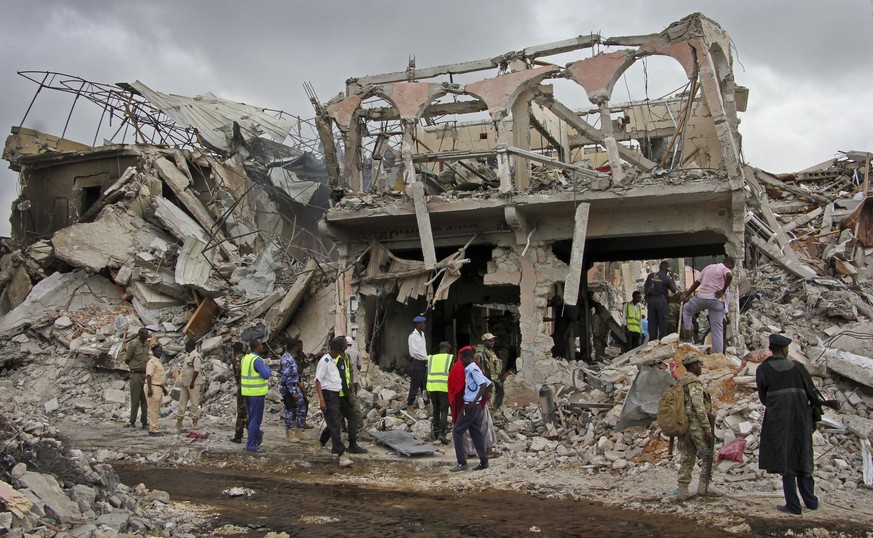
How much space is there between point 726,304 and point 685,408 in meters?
5.34

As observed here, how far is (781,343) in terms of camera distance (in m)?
6.31

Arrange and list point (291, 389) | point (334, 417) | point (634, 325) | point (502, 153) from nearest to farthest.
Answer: point (334, 417) < point (291, 389) < point (502, 153) < point (634, 325)

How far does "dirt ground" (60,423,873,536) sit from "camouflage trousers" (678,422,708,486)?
23 centimetres

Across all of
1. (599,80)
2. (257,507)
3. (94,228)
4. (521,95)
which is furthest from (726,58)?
(94,228)

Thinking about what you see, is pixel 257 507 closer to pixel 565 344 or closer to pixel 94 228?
pixel 565 344

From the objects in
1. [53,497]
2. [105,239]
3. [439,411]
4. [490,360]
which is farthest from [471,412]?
[105,239]

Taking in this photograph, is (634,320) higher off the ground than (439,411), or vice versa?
(634,320)

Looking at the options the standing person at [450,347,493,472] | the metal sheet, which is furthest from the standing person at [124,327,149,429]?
the standing person at [450,347,493,472]

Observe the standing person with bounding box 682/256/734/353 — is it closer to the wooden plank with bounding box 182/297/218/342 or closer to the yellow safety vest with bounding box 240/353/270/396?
the yellow safety vest with bounding box 240/353/270/396

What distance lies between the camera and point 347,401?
9.45 m

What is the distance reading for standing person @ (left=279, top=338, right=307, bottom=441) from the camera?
10.2m

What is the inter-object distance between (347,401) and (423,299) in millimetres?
6663

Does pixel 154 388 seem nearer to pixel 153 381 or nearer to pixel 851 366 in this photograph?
pixel 153 381

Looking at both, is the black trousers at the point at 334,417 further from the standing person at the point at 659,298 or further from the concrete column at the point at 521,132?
the standing person at the point at 659,298
